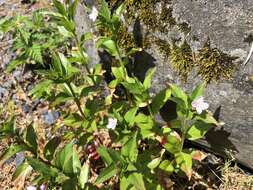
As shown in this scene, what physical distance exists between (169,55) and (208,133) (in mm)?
565

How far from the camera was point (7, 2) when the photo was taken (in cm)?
512

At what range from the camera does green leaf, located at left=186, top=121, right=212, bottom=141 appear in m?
2.82

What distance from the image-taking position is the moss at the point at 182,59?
9.27 feet

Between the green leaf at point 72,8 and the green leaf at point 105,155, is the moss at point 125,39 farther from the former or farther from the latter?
the green leaf at point 105,155

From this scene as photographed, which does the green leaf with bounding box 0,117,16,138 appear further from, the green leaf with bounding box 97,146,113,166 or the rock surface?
the rock surface

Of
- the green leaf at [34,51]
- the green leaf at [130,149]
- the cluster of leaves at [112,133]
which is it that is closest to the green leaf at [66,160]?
the cluster of leaves at [112,133]

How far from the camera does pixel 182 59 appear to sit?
287cm

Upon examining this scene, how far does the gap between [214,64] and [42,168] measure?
115 centimetres

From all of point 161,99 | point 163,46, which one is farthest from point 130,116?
point 163,46

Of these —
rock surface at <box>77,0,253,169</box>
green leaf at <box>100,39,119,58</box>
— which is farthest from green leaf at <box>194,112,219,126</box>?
green leaf at <box>100,39,119,58</box>

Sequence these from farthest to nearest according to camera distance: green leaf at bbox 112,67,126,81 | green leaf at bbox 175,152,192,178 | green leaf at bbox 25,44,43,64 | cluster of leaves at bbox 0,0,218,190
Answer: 1. green leaf at bbox 25,44,43,64
2. green leaf at bbox 112,67,126,81
3. green leaf at bbox 175,152,192,178
4. cluster of leaves at bbox 0,0,218,190

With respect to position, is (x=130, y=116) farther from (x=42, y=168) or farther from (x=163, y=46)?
(x=42, y=168)

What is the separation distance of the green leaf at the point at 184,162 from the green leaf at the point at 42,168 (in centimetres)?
76

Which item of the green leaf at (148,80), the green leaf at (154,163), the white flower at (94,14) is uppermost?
the white flower at (94,14)
